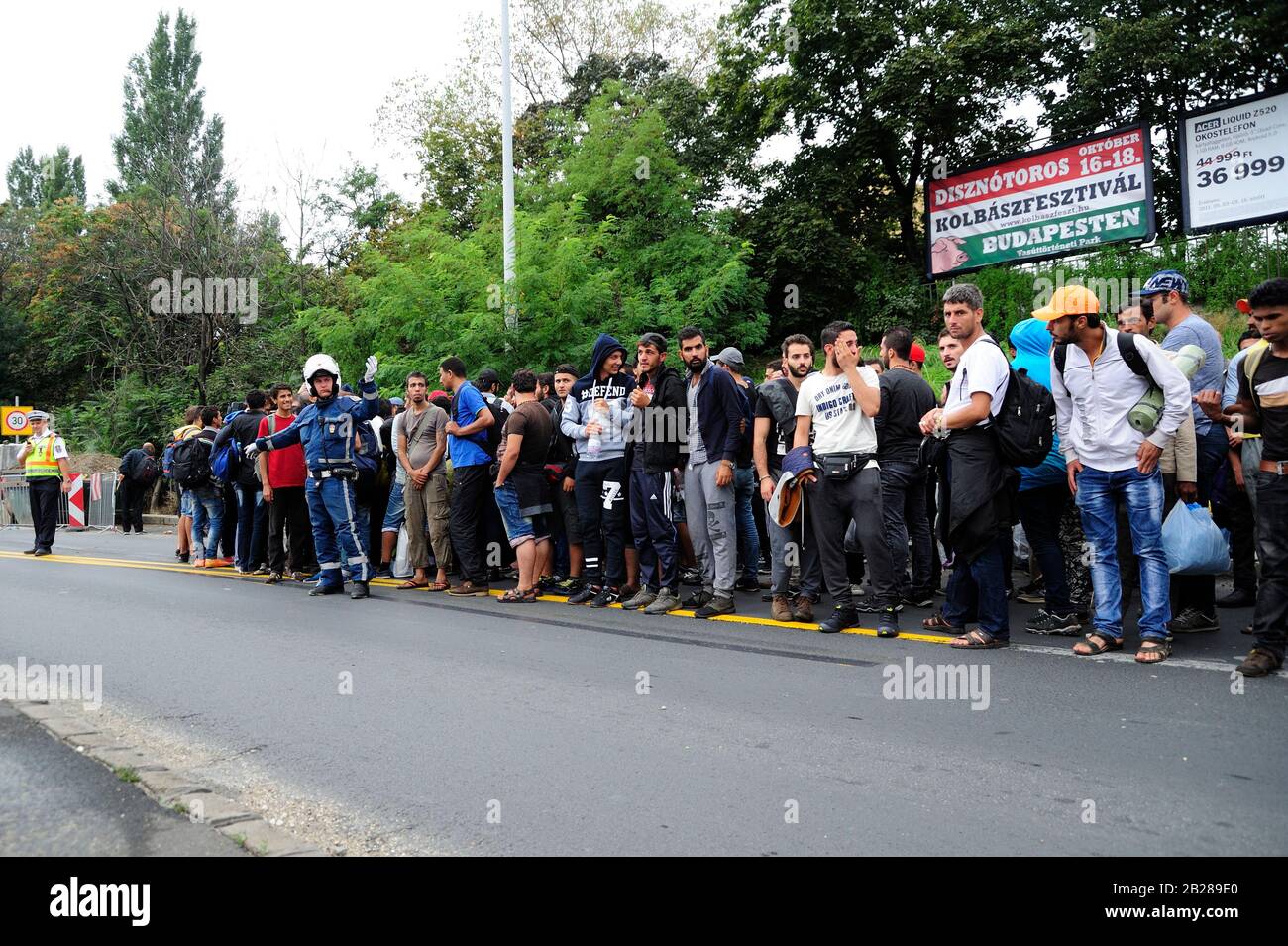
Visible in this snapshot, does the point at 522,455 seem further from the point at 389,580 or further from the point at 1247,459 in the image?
the point at 1247,459

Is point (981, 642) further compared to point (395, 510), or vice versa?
point (395, 510)

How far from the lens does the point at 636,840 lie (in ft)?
12.0

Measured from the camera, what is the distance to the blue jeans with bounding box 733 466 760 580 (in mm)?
9766

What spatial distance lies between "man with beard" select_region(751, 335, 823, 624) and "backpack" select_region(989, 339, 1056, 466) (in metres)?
1.71

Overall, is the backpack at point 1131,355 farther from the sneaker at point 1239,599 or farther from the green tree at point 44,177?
the green tree at point 44,177

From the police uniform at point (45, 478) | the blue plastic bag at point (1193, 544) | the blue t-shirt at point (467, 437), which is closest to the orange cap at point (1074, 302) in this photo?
the blue plastic bag at point (1193, 544)

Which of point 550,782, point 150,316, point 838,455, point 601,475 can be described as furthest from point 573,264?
point 150,316

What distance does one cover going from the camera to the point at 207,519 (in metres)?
14.1

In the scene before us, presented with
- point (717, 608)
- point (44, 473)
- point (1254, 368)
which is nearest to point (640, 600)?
point (717, 608)

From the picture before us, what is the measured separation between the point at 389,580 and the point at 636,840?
8406mm

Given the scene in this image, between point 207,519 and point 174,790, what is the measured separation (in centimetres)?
1070

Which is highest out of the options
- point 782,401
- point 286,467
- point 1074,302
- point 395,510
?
point 1074,302

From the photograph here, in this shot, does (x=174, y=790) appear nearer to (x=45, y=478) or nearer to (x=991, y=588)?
(x=991, y=588)

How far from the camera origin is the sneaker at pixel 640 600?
898 cm
